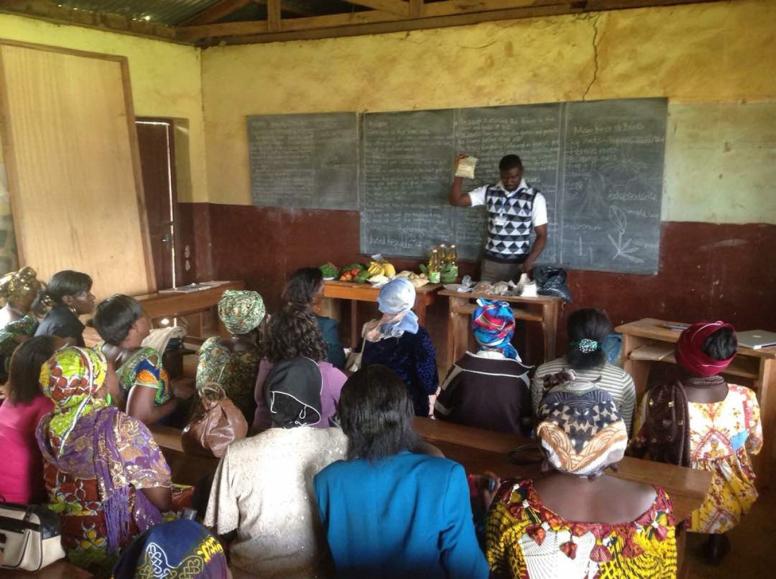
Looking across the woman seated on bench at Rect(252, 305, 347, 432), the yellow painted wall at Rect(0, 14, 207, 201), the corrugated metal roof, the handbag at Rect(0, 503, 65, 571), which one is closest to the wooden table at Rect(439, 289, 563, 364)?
the woman seated on bench at Rect(252, 305, 347, 432)

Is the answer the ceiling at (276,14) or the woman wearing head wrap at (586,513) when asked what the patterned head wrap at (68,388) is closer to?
the woman wearing head wrap at (586,513)

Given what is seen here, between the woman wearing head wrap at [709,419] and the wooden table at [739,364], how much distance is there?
0.98 meters

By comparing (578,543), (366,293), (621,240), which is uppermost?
(621,240)

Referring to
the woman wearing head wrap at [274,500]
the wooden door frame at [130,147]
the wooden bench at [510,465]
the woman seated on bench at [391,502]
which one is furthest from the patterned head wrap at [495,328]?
the wooden door frame at [130,147]

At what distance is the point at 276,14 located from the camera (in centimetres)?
595

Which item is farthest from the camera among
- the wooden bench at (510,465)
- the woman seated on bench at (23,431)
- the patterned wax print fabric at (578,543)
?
the woman seated on bench at (23,431)

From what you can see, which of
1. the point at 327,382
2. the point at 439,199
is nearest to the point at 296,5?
the point at 439,199

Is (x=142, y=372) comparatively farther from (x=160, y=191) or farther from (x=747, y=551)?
(x=160, y=191)

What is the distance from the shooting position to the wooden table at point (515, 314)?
4754 mm

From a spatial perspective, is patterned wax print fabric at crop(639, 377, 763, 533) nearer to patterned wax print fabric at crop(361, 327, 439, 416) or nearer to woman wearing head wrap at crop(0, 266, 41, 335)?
patterned wax print fabric at crop(361, 327, 439, 416)

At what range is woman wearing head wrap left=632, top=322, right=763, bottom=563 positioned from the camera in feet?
7.80

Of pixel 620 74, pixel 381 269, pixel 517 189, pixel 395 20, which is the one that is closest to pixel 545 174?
pixel 517 189

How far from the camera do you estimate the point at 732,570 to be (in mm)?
2770

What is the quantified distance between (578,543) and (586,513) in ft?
0.23
